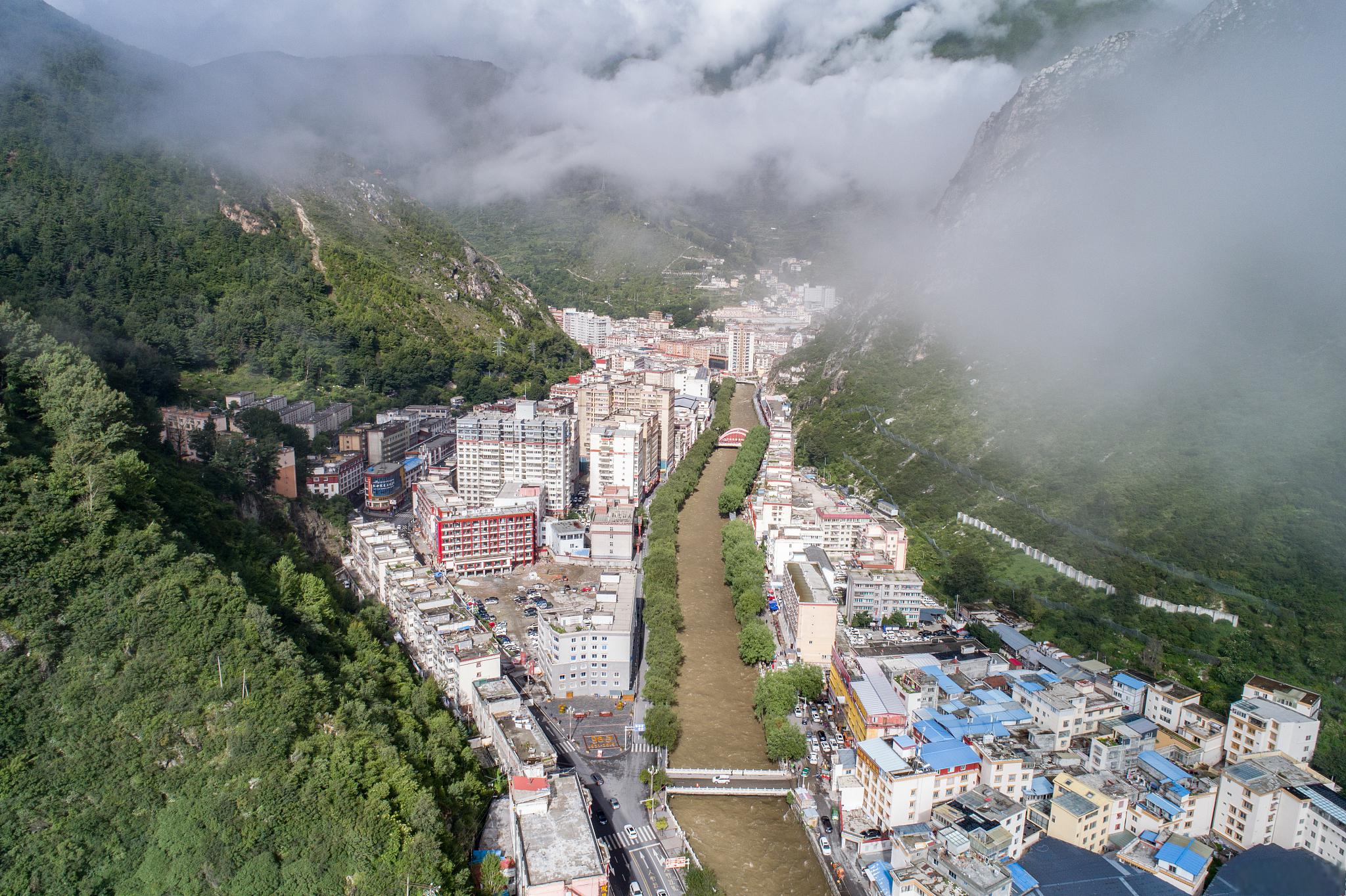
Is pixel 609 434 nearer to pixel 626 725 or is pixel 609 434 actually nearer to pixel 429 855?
pixel 626 725

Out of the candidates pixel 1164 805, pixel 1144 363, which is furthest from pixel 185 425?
pixel 1144 363

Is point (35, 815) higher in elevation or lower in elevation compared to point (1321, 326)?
lower

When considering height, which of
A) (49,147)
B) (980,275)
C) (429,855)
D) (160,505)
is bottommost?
(429,855)

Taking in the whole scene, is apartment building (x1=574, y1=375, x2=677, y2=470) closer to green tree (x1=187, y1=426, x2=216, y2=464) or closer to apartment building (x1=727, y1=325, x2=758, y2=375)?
green tree (x1=187, y1=426, x2=216, y2=464)

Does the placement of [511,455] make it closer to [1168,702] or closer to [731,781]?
[731,781]

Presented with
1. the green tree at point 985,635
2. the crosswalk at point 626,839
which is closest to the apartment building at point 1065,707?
the green tree at point 985,635

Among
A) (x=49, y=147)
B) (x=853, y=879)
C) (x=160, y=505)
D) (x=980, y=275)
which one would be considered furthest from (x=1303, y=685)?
(x=49, y=147)

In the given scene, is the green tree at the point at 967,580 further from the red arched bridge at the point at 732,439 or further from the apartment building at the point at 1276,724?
the red arched bridge at the point at 732,439
